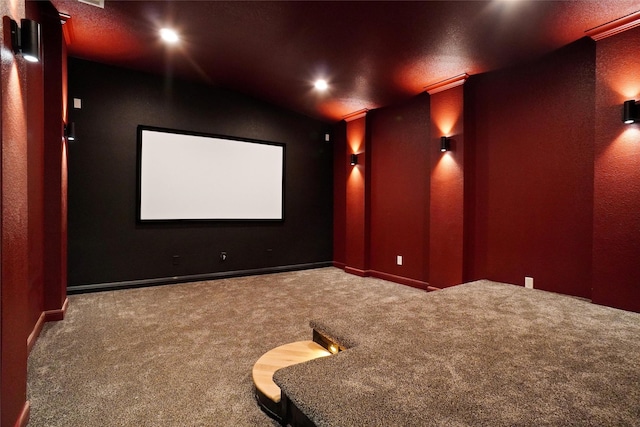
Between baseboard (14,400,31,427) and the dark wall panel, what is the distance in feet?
8.93

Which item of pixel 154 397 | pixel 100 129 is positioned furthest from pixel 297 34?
pixel 154 397

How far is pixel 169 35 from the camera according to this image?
3221 mm

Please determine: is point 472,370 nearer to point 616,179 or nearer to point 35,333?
point 616,179

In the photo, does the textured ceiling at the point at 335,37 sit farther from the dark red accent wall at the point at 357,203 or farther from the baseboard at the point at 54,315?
the baseboard at the point at 54,315

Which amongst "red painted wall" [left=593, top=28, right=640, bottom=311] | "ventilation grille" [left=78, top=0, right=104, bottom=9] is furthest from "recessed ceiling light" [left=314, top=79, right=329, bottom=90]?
"red painted wall" [left=593, top=28, right=640, bottom=311]

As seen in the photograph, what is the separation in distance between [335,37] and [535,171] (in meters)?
2.49

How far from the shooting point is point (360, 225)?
17.6ft

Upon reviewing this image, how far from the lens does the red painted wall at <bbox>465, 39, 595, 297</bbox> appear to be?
9.99 feet

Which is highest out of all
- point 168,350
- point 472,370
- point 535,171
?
point 535,171

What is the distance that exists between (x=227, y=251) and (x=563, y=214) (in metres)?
4.27

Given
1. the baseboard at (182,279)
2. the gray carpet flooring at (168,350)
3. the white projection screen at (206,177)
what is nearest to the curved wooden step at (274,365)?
the gray carpet flooring at (168,350)

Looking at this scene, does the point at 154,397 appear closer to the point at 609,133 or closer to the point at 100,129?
the point at 100,129

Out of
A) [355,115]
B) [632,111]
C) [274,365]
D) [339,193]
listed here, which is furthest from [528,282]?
[355,115]

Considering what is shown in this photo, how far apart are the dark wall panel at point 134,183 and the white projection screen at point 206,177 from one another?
0.13m
